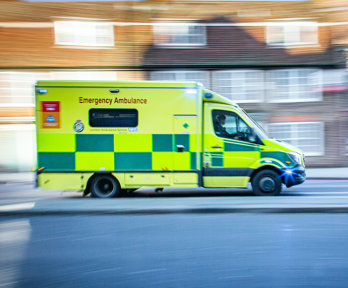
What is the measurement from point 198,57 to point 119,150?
1047cm

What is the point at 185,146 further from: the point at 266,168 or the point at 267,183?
the point at 267,183

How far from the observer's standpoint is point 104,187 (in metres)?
8.40

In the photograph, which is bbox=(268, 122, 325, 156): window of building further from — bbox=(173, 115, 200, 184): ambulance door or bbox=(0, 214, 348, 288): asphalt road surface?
bbox=(0, 214, 348, 288): asphalt road surface

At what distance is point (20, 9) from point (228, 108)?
14.2m

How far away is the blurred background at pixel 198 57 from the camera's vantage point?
17.2m

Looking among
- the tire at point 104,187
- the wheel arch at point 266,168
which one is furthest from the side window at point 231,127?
the tire at point 104,187

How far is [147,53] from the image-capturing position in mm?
17375

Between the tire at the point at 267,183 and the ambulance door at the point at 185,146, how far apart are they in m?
Answer: 1.47

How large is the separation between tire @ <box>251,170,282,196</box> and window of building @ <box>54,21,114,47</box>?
11.9m

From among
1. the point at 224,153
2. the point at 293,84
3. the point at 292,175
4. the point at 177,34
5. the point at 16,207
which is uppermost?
the point at 177,34

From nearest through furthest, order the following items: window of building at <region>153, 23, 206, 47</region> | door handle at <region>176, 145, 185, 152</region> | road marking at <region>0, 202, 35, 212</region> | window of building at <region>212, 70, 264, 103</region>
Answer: road marking at <region>0, 202, 35, 212</region> → door handle at <region>176, 145, 185, 152</region> → window of building at <region>212, 70, 264, 103</region> → window of building at <region>153, 23, 206, 47</region>

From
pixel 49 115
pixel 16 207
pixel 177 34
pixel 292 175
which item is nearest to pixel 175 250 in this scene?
pixel 16 207

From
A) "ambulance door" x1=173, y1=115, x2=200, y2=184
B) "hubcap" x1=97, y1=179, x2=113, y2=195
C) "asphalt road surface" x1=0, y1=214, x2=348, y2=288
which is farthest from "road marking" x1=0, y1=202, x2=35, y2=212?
"ambulance door" x1=173, y1=115, x2=200, y2=184

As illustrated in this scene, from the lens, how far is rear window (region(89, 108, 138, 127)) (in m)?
8.14
